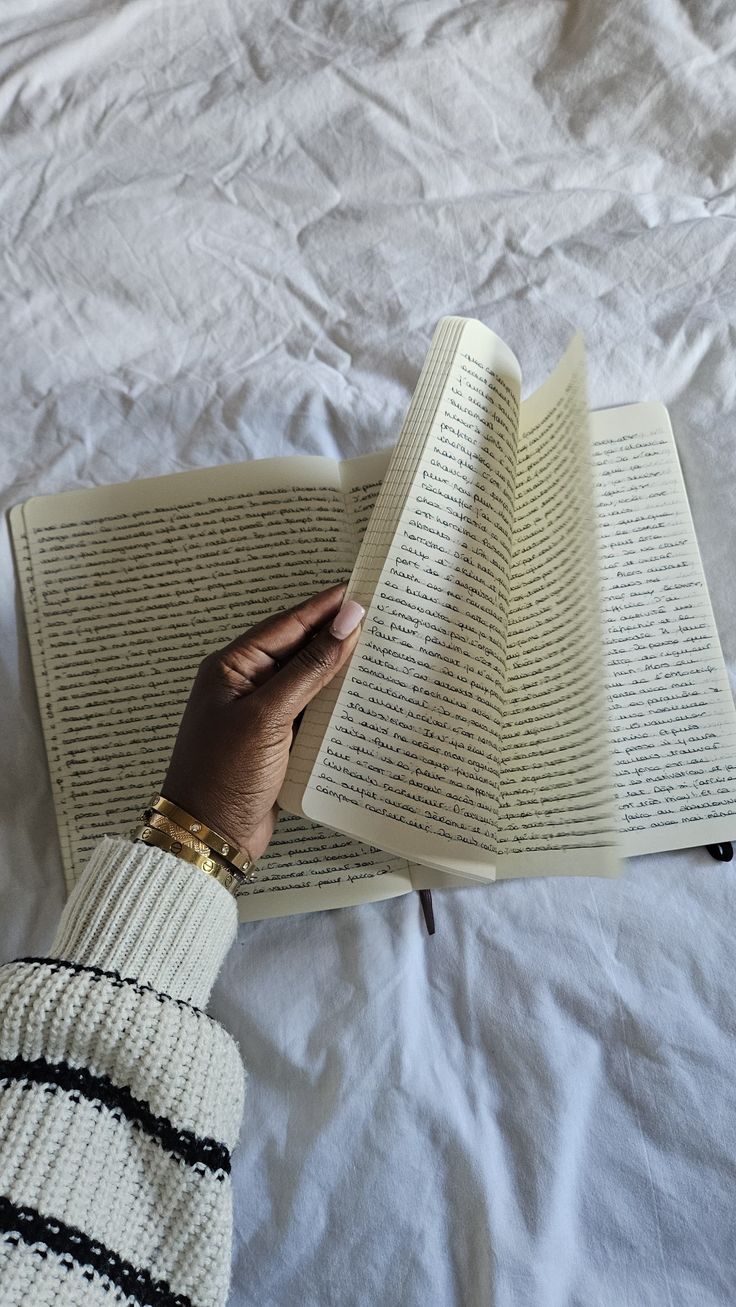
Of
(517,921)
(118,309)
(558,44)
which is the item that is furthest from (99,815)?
(558,44)

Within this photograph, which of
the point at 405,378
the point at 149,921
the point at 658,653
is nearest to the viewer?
the point at 149,921

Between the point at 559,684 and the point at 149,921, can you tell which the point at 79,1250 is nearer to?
the point at 149,921

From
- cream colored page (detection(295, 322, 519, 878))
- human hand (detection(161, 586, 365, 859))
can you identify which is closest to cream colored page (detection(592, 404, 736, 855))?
cream colored page (detection(295, 322, 519, 878))

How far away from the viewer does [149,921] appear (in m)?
0.57

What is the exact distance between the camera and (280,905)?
679 millimetres

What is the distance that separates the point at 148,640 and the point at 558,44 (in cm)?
66

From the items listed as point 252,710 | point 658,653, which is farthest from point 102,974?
point 658,653

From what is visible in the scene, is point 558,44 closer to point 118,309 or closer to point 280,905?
point 118,309

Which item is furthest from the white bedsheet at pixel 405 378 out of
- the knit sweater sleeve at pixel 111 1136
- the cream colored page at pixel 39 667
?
the knit sweater sleeve at pixel 111 1136

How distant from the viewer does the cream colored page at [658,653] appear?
0.68m

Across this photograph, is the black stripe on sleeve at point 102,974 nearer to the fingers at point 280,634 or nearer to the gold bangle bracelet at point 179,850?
the gold bangle bracelet at point 179,850

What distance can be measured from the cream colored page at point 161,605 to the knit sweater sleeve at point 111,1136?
0.50ft

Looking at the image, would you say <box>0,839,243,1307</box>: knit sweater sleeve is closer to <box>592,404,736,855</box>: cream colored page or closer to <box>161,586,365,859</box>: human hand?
<box>161,586,365,859</box>: human hand

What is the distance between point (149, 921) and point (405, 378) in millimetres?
481
